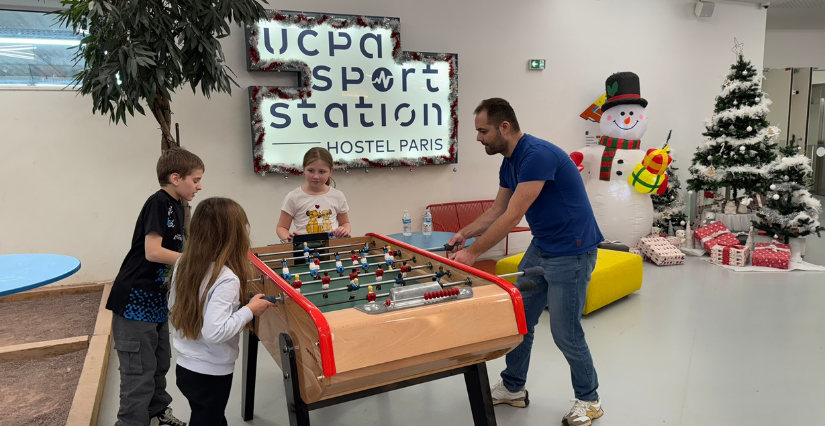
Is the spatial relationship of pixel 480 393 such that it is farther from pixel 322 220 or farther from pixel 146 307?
pixel 322 220

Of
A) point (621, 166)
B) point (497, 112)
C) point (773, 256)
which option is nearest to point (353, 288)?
point (497, 112)

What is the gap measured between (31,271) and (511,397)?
2307 mm

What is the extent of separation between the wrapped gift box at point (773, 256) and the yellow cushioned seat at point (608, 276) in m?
1.89

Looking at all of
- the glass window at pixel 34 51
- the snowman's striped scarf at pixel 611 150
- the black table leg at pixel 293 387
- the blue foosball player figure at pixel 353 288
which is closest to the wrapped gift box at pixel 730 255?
the snowman's striped scarf at pixel 611 150

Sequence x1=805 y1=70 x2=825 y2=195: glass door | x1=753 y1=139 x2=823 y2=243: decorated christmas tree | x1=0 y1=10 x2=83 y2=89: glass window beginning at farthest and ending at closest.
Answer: x1=805 y1=70 x2=825 y2=195: glass door < x1=753 y1=139 x2=823 y2=243: decorated christmas tree < x1=0 y1=10 x2=83 y2=89: glass window

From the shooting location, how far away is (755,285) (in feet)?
17.1

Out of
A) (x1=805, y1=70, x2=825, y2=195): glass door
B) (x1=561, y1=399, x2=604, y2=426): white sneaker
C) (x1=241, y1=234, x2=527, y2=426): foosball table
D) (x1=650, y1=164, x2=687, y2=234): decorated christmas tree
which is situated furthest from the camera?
(x1=805, y1=70, x2=825, y2=195): glass door

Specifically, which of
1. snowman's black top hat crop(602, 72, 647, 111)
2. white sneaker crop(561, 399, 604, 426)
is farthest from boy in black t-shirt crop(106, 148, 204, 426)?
snowman's black top hat crop(602, 72, 647, 111)

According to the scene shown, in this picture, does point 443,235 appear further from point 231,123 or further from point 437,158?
point 231,123

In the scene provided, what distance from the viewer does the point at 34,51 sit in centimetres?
457

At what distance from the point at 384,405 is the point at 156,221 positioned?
154 cm

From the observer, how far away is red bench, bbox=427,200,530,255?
6047 millimetres

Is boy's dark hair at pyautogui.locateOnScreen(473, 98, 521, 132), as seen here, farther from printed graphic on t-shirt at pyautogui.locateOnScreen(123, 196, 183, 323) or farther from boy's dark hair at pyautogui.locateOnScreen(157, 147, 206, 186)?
printed graphic on t-shirt at pyautogui.locateOnScreen(123, 196, 183, 323)

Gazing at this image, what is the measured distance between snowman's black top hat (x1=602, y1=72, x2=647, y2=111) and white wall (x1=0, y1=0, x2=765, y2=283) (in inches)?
24.1
